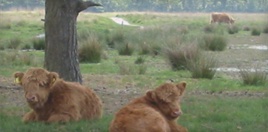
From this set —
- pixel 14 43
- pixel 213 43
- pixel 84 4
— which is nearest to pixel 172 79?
pixel 84 4

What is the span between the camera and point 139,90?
13.2m

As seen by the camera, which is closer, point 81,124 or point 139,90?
point 81,124

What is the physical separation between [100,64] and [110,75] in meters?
3.47

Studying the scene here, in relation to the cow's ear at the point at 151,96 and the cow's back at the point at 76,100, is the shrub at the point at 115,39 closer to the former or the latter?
the cow's back at the point at 76,100

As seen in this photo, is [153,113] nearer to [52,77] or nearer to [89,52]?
[52,77]

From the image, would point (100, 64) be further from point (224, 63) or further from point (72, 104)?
point (72, 104)

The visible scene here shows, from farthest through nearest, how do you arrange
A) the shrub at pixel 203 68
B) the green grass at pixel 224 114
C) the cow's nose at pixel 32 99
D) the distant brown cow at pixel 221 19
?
the distant brown cow at pixel 221 19 → the shrub at pixel 203 68 → the green grass at pixel 224 114 → the cow's nose at pixel 32 99

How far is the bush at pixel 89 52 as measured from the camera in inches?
809

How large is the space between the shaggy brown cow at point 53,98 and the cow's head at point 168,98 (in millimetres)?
1371

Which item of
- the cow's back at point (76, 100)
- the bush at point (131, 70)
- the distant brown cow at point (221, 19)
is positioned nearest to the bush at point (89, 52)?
the bush at point (131, 70)

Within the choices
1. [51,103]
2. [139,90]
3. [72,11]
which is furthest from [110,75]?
[51,103]

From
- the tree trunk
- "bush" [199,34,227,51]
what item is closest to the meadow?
"bush" [199,34,227,51]

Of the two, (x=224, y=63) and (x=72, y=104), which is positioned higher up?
(x=72, y=104)

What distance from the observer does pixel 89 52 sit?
2067 centimetres
